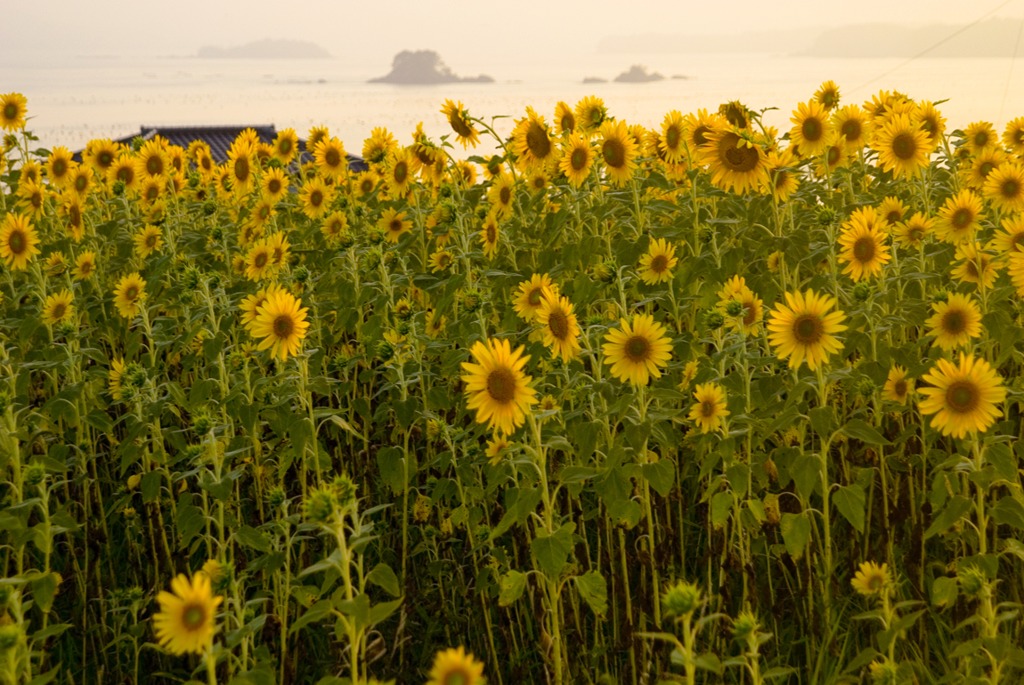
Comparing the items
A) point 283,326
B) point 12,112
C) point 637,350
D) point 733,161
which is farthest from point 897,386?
point 12,112

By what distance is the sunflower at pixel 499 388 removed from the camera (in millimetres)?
2801

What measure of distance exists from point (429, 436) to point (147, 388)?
100cm

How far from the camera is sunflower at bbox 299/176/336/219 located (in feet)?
19.0

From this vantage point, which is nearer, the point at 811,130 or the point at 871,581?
the point at 871,581

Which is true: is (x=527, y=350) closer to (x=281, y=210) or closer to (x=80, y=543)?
(x=80, y=543)

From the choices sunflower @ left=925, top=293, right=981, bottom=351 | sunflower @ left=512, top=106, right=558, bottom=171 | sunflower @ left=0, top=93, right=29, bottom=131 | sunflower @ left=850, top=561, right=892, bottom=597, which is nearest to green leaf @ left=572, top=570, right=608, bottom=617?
sunflower @ left=850, top=561, right=892, bottom=597

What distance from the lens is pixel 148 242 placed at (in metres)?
5.31

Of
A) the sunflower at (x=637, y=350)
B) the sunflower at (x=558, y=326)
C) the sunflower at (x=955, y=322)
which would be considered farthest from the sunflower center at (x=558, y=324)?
the sunflower at (x=955, y=322)

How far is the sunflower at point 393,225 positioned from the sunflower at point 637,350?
81.1 inches

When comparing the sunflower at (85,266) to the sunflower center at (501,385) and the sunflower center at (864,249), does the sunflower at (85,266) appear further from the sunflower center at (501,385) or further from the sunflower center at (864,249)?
the sunflower center at (864,249)

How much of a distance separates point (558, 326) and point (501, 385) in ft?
1.26

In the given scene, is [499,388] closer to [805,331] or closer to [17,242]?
[805,331]

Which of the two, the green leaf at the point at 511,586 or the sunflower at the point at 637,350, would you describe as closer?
the green leaf at the point at 511,586

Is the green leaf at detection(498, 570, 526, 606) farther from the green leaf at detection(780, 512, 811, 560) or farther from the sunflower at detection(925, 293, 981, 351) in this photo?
the sunflower at detection(925, 293, 981, 351)
